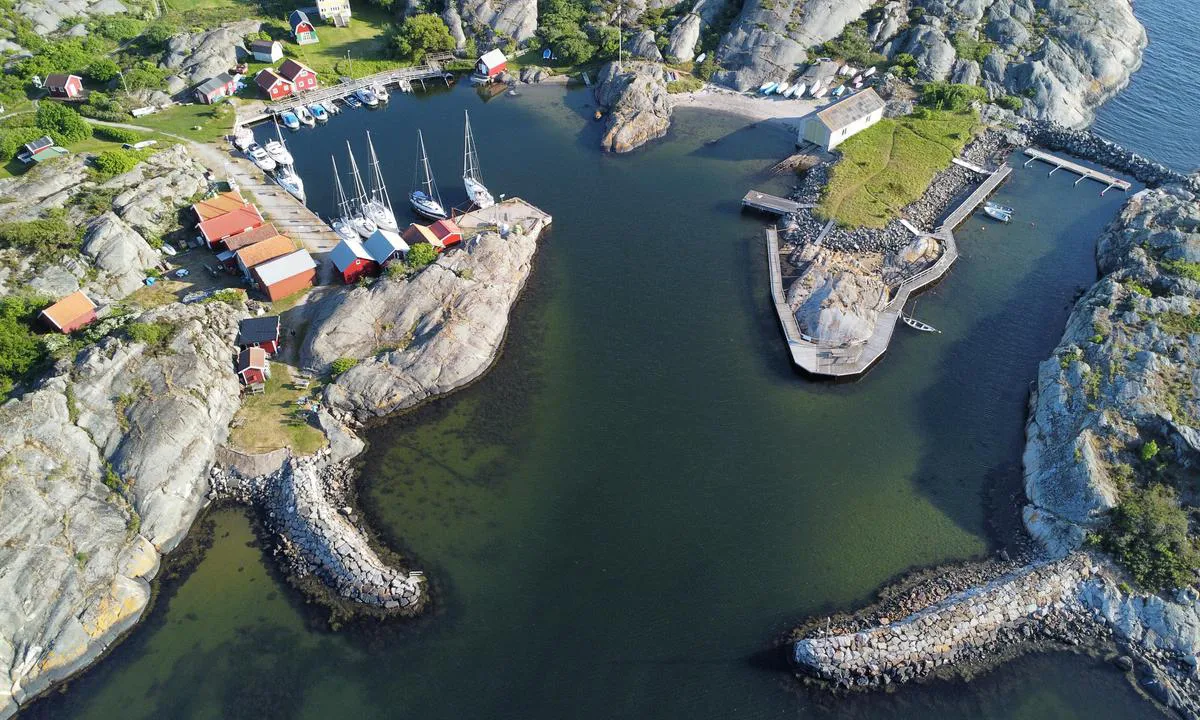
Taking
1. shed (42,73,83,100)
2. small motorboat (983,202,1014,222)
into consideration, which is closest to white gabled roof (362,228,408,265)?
shed (42,73,83,100)

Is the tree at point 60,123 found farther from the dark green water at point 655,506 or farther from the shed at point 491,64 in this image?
the shed at point 491,64

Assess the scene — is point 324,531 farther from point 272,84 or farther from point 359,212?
point 272,84

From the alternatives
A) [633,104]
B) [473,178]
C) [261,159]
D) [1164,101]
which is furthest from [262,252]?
[1164,101]

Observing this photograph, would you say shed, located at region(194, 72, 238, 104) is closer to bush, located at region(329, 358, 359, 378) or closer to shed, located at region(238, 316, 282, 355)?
shed, located at region(238, 316, 282, 355)

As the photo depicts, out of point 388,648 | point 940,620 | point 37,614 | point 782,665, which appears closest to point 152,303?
point 37,614

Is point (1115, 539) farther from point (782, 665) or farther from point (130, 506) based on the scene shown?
point (130, 506)
